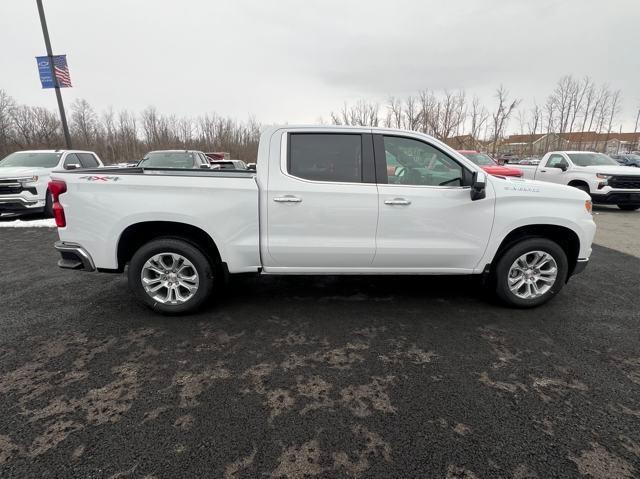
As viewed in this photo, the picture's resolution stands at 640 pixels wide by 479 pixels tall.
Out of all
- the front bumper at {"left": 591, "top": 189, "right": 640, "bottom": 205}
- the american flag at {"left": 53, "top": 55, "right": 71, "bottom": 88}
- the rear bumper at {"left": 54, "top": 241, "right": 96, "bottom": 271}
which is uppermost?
the american flag at {"left": 53, "top": 55, "right": 71, "bottom": 88}

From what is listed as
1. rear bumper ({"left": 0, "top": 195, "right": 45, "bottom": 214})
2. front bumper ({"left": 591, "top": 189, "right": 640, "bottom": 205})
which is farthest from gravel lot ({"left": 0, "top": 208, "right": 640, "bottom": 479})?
front bumper ({"left": 591, "top": 189, "right": 640, "bottom": 205})

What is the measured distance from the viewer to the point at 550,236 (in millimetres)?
4105

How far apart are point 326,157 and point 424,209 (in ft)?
3.78

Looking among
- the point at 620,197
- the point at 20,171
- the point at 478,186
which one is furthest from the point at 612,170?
the point at 20,171

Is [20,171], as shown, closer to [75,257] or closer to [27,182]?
[27,182]

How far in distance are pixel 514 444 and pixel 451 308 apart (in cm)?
198

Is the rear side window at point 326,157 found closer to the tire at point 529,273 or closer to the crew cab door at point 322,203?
the crew cab door at point 322,203

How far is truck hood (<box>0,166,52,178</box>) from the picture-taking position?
8500 millimetres

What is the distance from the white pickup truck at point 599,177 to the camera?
10578 millimetres

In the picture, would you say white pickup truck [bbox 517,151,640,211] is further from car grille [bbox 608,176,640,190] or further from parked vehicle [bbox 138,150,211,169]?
parked vehicle [bbox 138,150,211,169]

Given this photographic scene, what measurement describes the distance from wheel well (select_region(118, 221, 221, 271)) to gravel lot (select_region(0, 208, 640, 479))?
66 cm

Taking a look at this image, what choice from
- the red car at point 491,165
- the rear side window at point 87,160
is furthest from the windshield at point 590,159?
the rear side window at point 87,160

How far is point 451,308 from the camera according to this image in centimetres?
405

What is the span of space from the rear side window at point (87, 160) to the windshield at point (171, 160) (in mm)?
1367
